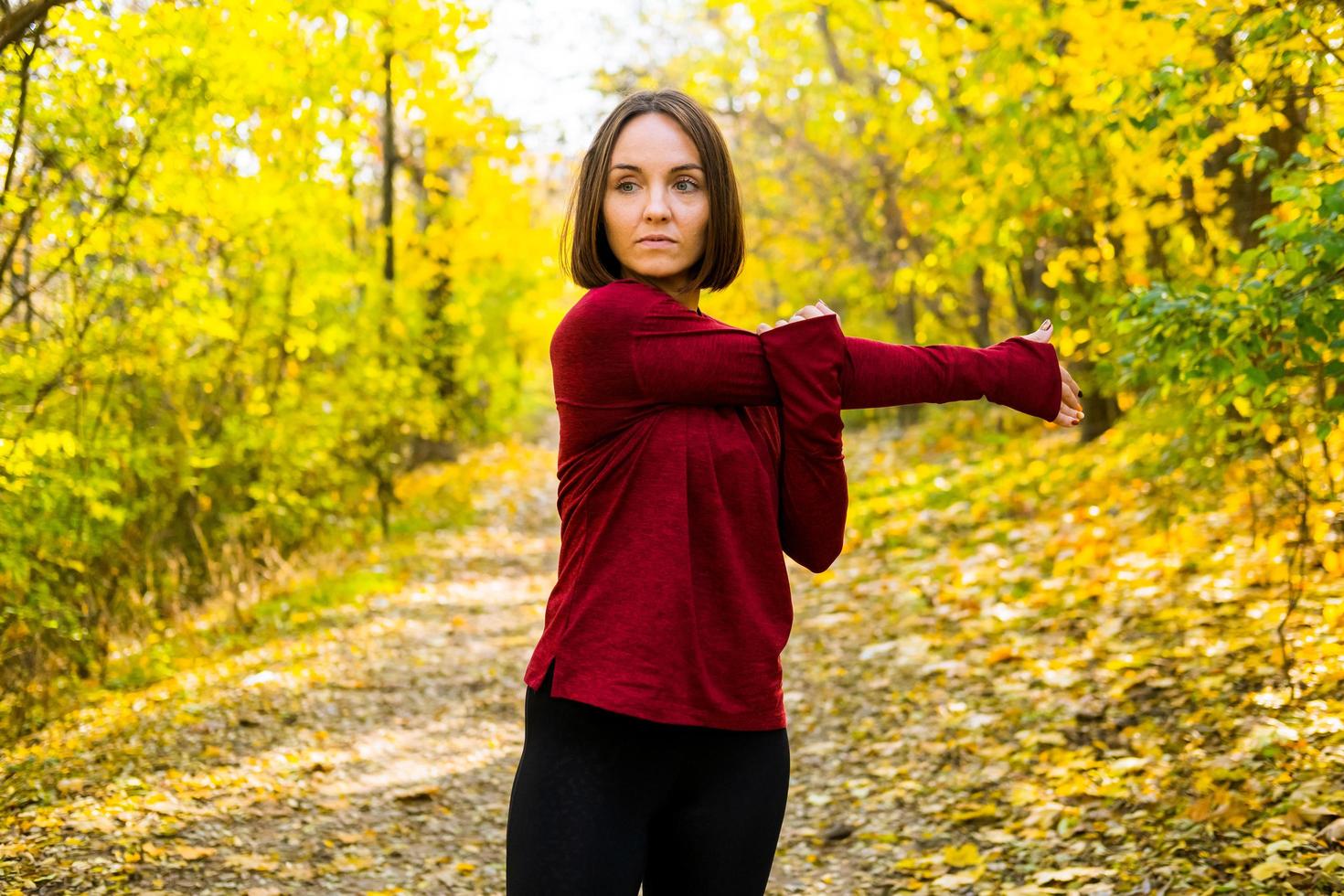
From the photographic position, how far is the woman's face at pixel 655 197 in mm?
1864

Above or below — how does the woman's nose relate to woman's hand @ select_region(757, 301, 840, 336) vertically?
above

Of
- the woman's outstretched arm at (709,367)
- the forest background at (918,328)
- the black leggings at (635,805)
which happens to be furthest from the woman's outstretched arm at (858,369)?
the forest background at (918,328)

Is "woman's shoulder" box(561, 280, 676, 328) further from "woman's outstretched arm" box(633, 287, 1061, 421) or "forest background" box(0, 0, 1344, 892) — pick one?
"forest background" box(0, 0, 1344, 892)

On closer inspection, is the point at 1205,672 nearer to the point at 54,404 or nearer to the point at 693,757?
the point at 693,757

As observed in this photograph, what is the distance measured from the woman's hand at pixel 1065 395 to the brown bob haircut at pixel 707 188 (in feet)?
1.70

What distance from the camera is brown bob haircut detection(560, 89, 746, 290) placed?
1.89 meters

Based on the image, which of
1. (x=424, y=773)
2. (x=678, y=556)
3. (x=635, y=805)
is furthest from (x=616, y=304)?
(x=424, y=773)

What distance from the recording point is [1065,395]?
189 centimetres

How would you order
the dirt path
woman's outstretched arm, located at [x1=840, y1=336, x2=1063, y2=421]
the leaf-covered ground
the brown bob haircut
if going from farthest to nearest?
the dirt path, the leaf-covered ground, the brown bob haircut, woman's outstretched arm, located at [x1=840, y1=336, x2=1063, y2=421]

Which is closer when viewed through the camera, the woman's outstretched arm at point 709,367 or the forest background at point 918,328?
the woman's outstretched arm at point 709,367

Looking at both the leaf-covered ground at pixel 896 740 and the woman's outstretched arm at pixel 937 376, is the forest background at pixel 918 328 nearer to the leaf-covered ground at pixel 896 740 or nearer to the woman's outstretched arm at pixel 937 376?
the leaf-covered ground at pixel 896 740

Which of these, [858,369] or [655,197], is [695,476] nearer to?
[858,369]

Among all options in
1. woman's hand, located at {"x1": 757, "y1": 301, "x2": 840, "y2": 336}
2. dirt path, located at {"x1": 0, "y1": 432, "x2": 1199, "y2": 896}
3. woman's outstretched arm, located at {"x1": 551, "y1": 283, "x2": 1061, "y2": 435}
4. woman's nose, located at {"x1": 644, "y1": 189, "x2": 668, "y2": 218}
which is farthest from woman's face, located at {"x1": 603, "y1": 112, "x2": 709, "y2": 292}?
dirt path, located at {"x1": 0, "y1": 432, "x2": 1199, "y2": 896}

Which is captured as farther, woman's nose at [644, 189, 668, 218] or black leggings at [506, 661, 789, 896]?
woman's nose at [644, 189, 668, 218]
